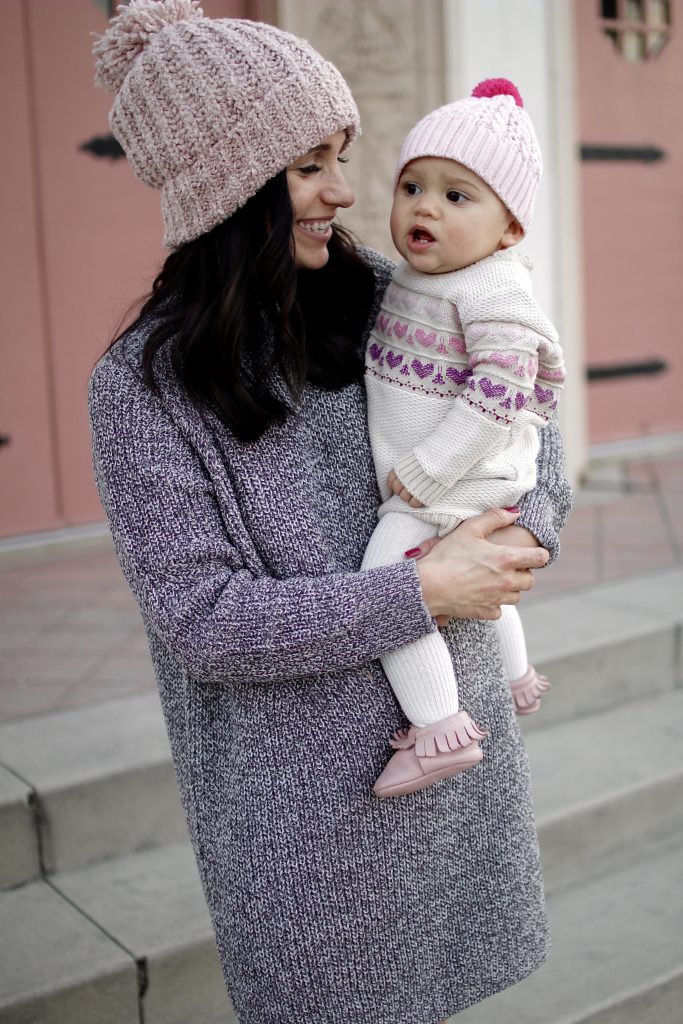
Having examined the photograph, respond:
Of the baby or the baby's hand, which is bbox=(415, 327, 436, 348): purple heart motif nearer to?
the baby

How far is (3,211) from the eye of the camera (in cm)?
424

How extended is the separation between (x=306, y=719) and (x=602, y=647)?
7.27ft

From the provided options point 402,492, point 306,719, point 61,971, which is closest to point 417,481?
point 402,492

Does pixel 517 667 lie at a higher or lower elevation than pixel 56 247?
higher

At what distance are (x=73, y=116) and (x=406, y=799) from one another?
3.50m

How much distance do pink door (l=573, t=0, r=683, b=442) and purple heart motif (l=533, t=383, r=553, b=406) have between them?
4578 mm

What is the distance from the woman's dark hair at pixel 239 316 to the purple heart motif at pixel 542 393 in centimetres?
35

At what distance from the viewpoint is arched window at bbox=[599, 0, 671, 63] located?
19.4ft

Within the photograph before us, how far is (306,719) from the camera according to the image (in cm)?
152

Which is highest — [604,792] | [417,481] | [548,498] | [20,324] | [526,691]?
[417,481]

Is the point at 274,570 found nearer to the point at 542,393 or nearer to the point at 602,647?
the point at 542,393

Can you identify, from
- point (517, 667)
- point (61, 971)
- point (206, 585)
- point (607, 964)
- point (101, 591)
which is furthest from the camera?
point (101, 591)

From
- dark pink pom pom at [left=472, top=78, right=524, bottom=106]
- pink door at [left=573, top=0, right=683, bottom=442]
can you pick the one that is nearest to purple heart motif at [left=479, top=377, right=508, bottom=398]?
dark pink pom pom at [left=472, top=78, right=524, bottom=106]

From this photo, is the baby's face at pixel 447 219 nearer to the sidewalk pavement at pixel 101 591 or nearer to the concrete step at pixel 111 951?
the concrete step at pixel 111 951
